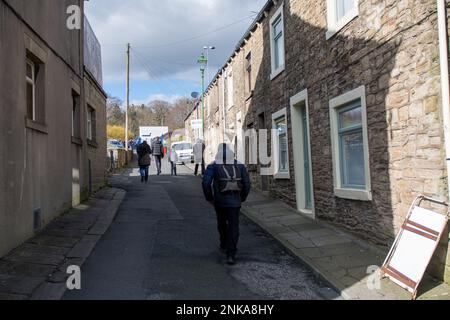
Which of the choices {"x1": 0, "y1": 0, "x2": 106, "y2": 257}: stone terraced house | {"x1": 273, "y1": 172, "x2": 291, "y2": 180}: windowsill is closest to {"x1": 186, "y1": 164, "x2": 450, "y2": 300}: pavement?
{"x1": 273, "y1": 172, "x2": 291, "y2": 180}: windowsill

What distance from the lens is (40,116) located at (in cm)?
881

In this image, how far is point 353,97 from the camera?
26.9 feet

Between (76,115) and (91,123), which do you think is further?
(91,123)

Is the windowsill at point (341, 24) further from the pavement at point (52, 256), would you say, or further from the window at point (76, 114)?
the window at point (76, 114)

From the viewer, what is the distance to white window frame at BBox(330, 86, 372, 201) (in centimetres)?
786

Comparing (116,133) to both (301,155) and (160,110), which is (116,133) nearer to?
(160,110)

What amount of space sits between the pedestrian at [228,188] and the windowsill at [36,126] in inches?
121

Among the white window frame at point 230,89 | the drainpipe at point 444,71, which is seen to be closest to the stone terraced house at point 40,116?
the drainpipe at point 444,71

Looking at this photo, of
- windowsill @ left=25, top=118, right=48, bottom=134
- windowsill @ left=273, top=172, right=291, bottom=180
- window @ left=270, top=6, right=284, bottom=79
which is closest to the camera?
windowsill @ left=25, top=118, right=48, bottom=134

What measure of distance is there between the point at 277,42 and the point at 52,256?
9003 mm

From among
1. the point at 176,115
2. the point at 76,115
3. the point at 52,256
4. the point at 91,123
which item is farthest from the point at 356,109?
the point at 176,115

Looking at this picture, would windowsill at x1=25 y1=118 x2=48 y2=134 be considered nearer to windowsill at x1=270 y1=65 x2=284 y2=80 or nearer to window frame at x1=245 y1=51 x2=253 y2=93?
windowsill at x1=270 y1=65 x2=284 y2=80

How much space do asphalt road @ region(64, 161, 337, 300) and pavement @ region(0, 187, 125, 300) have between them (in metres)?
Answer: 0.23

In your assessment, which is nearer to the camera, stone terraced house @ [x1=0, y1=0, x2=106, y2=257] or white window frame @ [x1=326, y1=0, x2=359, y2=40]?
stone terraced house @ [x1=0, y1=0, x2=106, y2=257]
